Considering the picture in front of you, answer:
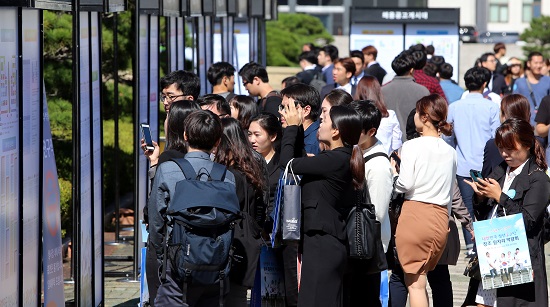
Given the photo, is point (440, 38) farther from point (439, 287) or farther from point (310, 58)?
point (439, 287)

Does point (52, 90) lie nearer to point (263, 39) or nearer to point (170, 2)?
point (170, 2)

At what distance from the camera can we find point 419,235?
689cm

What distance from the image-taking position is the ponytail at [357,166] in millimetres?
6137

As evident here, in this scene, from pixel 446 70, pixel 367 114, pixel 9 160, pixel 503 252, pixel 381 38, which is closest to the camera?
pixel 9 160

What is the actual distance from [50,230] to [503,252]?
2.81 metres

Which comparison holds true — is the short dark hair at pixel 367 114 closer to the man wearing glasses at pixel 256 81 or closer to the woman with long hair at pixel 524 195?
the woman with long hair at pixel 524 195

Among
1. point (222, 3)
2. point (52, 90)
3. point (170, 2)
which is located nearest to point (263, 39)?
point (222, 3)

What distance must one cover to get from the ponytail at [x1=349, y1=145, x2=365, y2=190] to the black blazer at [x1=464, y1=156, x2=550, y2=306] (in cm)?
98

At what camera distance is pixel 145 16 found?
948cm

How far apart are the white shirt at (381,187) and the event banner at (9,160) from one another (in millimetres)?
2183

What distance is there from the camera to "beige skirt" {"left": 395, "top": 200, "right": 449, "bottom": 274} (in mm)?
6902

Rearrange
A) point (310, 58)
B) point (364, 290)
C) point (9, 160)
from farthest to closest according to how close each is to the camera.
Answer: point (310, 58) → point (364, 290) → point (9, 160)

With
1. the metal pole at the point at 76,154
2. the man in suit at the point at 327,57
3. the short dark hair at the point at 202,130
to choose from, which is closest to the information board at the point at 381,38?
the man in suit at the point at 327,57

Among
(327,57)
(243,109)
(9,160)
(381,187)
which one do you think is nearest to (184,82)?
(243,109)
